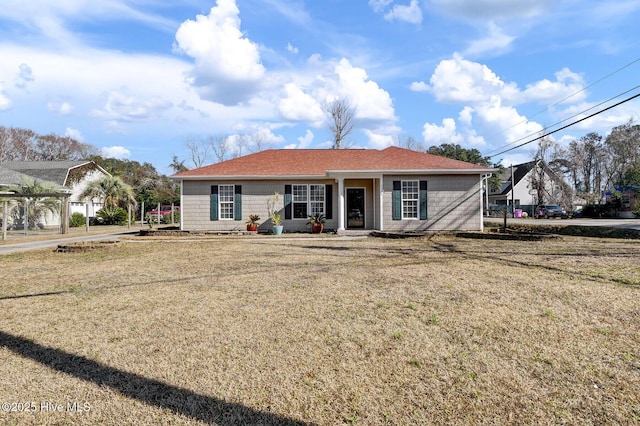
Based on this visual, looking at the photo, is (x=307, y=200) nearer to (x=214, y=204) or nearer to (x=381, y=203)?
(x=381, y=203)

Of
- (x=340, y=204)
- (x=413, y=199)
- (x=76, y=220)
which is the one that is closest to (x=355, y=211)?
(x=340, y=204)

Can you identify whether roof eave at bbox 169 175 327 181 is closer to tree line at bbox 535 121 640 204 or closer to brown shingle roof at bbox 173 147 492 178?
brown shingle roof at bbox 173 147 492 178

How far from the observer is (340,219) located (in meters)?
16.3

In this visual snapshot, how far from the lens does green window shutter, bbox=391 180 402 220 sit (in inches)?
654

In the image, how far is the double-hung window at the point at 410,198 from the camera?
16.7m

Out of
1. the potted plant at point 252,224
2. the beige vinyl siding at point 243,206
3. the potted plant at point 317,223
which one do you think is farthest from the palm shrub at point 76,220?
the potted plant at point 317,223

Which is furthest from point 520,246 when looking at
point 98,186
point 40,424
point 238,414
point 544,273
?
point 98,186

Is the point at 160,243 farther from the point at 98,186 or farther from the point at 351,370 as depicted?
the point at 98,186

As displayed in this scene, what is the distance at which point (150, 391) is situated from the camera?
2.80 m

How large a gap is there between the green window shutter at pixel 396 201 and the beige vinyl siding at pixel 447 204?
130 millimetres

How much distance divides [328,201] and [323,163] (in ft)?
7.20

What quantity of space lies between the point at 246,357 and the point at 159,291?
3.05 meters

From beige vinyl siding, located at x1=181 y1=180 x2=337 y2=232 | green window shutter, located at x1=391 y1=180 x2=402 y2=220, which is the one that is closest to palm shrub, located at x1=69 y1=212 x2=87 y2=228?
beige vinyl siding, located at x1=181 y1=180 x2=337 y2=232

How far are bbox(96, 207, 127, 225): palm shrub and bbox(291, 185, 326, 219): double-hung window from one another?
17201 mm
